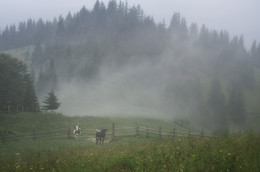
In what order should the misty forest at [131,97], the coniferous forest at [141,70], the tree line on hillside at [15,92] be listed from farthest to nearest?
1. the coniferous forest at [141,70]
2. the tree line on hillside at [15,92]
3. the misty forest at [131,97]

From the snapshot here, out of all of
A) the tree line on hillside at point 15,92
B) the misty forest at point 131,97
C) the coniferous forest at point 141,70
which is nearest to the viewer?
the misty forest at point 131,97

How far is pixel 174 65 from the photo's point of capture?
110m

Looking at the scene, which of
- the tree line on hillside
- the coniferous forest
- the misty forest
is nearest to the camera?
the misty forest

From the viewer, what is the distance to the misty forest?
27.7 ft

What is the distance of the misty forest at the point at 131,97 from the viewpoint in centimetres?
845

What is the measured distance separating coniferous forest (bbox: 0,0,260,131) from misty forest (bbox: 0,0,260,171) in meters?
0.43

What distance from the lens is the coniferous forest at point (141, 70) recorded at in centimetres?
6662

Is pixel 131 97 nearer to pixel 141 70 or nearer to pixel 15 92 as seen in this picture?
pixel 141 70

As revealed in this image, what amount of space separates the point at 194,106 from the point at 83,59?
55.9 meters

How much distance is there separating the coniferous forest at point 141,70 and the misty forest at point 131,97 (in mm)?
428

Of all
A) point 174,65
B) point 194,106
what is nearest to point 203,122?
point 194,106

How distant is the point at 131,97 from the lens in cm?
8319

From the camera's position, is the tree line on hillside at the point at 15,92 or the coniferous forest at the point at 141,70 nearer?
the tree line on hillside at the point at 15,92

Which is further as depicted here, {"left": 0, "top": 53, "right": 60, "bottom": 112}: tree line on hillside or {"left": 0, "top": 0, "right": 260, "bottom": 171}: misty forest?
{"left": 0, "top": 53, "right": 60, "bottom": 112}: tree line on hillside
